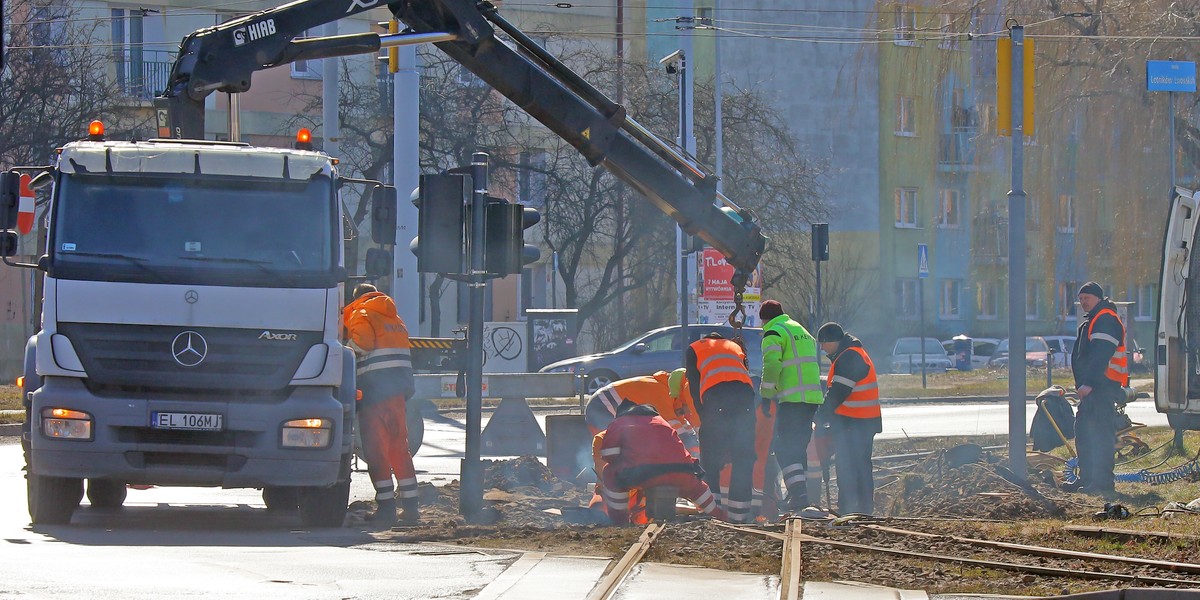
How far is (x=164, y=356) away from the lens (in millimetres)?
10172

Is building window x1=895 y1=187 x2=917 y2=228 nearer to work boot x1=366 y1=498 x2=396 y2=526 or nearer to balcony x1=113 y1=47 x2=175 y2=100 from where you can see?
balcony x1=113 y1=47 x2=175 y2=100

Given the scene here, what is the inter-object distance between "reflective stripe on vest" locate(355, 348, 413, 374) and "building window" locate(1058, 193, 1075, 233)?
57.2 ft

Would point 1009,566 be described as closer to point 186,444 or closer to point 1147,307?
point 186,444

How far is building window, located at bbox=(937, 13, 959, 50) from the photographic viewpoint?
25.0 metres

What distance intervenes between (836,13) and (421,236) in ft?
121

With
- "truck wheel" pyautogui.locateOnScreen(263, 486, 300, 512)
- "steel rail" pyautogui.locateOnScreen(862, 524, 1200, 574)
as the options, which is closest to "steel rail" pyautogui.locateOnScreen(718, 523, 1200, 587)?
"steel rail" pyautogui.locateOnScreen(862, 524, 1200, 574)

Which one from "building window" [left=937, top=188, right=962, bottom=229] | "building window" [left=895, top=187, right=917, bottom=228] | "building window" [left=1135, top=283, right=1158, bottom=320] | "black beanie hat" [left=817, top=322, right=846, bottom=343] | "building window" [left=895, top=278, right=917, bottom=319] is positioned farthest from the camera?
"building window" [left=895, top=187, right=917, bottom=228]

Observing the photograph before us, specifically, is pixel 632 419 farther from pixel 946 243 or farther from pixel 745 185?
pixel 946 243

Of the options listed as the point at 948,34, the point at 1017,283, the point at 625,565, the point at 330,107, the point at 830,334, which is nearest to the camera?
the point at 625,565

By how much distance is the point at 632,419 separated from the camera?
36.4 ft

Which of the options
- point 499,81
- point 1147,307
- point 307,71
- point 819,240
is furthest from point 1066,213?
point 1147,307

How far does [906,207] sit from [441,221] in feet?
130

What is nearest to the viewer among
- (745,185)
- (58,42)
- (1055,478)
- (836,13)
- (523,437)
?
(1055,478)

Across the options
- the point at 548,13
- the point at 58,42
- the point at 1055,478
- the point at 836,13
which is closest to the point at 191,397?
the point at 1055,478
